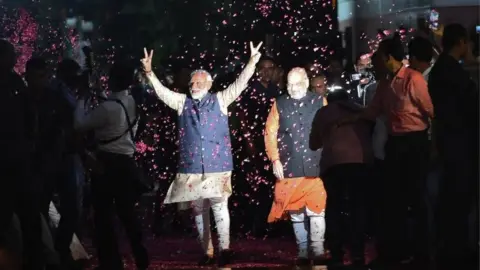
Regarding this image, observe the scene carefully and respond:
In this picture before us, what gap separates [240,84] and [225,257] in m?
1.43

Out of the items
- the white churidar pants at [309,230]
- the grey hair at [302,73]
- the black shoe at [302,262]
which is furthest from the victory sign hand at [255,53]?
the black shoe at [302,262]

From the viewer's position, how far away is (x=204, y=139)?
8312mm

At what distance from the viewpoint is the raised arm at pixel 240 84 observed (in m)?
8.22

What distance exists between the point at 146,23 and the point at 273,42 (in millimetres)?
1138

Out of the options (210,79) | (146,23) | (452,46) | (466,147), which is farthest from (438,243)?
(146,23)

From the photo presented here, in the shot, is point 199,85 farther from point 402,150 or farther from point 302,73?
point 402,150

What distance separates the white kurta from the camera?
27.1ft

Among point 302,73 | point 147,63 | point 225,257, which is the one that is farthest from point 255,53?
point 225,257

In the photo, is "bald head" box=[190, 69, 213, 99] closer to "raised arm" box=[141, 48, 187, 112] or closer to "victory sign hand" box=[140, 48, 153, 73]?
"raised arm" box=[141, 48, 187, 112]

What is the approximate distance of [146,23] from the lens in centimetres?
891

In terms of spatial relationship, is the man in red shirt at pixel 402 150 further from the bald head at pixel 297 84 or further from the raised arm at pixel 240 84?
the raised arm at pixel 240 84

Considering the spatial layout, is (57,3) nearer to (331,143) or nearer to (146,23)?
(146,23)

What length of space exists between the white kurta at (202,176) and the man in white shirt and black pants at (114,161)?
321mm

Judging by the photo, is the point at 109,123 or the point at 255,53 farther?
the point at 255,53
